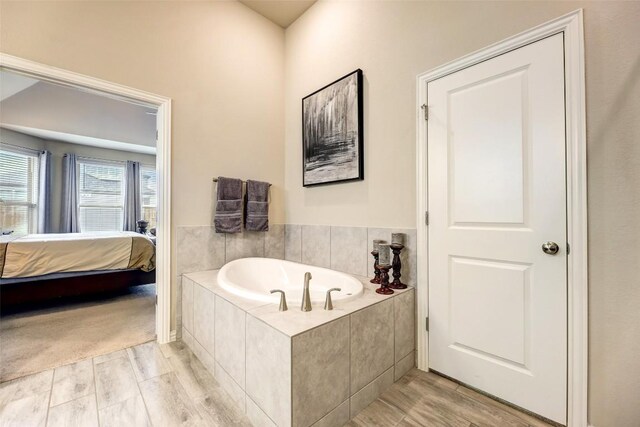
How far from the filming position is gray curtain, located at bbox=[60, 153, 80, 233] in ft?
17.4

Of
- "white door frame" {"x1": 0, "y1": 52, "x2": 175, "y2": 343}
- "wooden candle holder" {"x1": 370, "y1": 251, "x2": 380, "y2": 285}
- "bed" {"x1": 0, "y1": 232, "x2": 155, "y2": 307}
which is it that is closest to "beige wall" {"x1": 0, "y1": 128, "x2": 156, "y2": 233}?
"bed" {"x1": 0, "y1": 232, "x2": 155, "y2": 307}

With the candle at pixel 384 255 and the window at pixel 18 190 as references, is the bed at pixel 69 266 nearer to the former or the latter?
the window at pixel 18 190

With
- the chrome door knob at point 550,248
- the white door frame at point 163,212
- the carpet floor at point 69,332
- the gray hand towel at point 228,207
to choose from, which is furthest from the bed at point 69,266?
the chrome door knob at point 550,248

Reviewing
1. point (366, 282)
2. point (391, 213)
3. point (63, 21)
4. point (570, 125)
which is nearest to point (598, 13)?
point (570, 125)

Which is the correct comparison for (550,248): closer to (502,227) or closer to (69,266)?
(502,227)

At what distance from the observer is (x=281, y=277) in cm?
248

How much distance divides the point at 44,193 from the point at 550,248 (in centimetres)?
735

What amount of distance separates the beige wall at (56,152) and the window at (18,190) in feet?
0.52

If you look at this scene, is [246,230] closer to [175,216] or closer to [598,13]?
[175,216]

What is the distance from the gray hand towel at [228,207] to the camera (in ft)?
8.02

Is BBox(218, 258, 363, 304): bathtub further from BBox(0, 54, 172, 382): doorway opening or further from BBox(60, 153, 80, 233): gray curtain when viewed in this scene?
BBox(60, 153, 80, 233): gray curtain

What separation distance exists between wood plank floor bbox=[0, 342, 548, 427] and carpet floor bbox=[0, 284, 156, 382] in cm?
20

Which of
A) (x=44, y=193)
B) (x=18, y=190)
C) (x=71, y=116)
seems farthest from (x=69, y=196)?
(x=71, y=116)

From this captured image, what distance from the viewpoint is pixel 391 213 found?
202 cm
